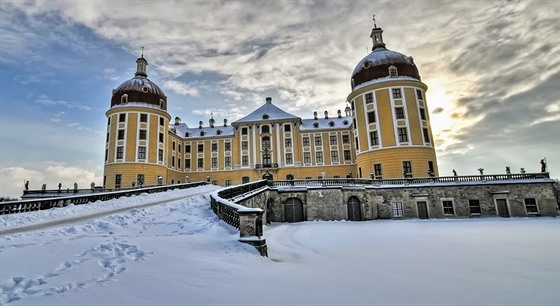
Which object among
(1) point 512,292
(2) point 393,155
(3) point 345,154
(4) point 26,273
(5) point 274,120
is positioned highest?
(5) point 274,120

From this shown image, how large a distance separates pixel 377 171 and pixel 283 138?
17.6 meters

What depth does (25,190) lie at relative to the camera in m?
31.5

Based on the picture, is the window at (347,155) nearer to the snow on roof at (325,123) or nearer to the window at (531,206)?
the snow on roof at (325,123)

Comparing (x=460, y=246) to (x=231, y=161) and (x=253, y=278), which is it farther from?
(x=231, y=161)

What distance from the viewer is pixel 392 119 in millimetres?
33156

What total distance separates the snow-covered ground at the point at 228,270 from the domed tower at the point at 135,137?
2724 centimetres

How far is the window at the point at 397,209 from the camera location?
91.7ft

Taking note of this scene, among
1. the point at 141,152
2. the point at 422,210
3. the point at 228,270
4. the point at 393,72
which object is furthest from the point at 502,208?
the point at 141,152

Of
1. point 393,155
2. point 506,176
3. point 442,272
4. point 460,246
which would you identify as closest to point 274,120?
point 393,155

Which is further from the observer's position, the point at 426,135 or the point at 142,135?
the point at 142,135

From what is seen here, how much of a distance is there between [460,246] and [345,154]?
112ft

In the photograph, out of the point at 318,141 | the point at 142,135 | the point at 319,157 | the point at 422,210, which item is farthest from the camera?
the point at 318,141

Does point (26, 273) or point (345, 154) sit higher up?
point (345, 154)

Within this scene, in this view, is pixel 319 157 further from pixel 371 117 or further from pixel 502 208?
pixel 502 208
